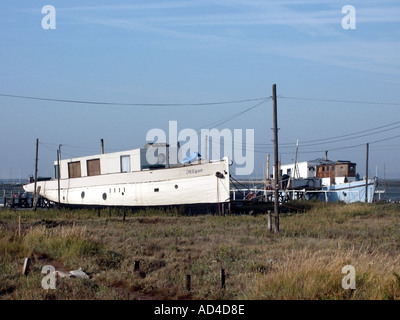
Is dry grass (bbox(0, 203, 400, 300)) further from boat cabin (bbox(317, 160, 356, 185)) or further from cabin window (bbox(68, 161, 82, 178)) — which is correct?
boat cabin (bbox(317, 160, 356, 185))

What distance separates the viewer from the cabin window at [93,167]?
4031 cm

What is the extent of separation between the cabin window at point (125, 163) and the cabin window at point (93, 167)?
2.72 metres

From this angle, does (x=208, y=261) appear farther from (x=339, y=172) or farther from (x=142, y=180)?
(x=339, y=172)

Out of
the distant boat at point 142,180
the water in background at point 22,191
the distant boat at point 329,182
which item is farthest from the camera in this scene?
the water in background at point 22,191

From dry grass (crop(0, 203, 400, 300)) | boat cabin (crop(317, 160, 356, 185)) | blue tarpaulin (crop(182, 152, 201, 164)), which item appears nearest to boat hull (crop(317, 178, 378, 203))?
boat cabin (crop(317, 160, 356, 185))

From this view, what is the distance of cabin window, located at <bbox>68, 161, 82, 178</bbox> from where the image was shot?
42.2 m

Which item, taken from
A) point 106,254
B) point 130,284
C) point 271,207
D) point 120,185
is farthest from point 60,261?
point 271,207

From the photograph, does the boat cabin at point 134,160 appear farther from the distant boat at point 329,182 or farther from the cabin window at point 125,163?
the distant boat at point 329,182

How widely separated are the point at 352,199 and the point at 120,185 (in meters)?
22.3

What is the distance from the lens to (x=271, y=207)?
39.5m

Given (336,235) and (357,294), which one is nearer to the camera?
(357,294)

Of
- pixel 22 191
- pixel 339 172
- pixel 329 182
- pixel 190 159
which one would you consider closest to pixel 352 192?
pixel 329 182

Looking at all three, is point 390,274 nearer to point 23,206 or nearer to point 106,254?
point 106,254

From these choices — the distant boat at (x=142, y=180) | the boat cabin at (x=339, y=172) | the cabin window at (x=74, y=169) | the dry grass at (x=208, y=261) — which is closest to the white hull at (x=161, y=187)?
the distant boat at (x=142, y=180)
